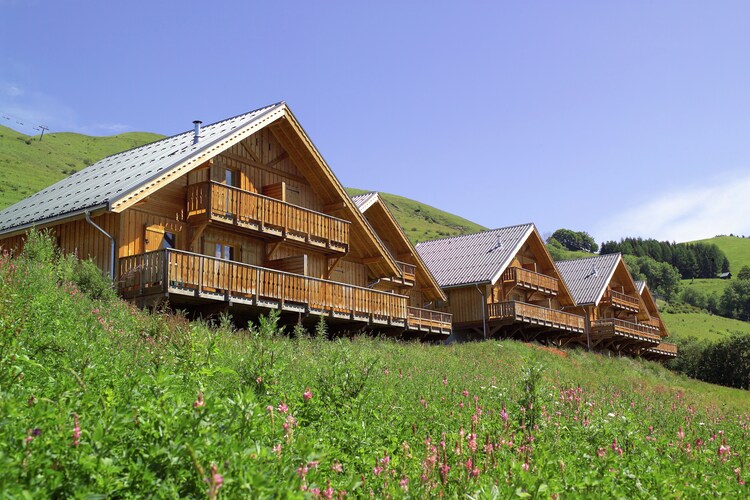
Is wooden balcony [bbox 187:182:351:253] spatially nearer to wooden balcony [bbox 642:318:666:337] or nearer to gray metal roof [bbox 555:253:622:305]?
gray metal roof [bbox 555:253:622:305]

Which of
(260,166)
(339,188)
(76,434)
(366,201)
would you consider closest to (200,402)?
(76,434)

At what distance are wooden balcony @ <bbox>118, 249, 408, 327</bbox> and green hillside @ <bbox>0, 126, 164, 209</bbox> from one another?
3615 centimetres

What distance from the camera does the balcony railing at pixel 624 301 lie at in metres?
49.9

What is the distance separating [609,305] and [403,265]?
2579 centimetres

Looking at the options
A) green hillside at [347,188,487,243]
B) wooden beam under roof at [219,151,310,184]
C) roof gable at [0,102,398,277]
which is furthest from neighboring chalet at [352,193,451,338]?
green hillside at [347,188,487,243]

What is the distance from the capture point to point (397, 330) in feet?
93.1

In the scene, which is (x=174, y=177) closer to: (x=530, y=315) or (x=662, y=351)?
(x=530, y=315)

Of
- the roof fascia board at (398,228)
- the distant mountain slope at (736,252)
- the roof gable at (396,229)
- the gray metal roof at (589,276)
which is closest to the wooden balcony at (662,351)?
the gray metal roof at (589,276)

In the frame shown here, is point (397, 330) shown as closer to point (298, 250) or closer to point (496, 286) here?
point (298, 250)

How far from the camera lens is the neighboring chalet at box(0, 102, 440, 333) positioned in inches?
758

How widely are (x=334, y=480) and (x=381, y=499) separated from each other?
0.70 m

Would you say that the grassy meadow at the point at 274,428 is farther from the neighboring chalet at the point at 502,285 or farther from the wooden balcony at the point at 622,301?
the wooden balcony at the point at 622,301

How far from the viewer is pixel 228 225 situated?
21.8 metres

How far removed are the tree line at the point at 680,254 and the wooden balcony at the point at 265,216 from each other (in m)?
140
